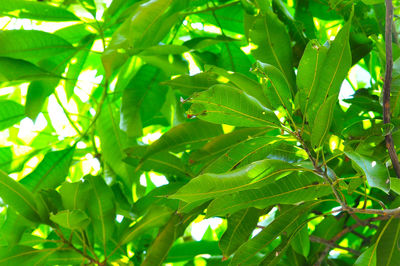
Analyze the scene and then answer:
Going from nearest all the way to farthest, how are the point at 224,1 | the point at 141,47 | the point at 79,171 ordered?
1. the point at 141,47
2. the point at 224,1
3. the point at 79,171

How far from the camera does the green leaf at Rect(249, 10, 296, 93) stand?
0.93m

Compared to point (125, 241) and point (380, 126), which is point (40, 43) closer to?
point (125, 241)

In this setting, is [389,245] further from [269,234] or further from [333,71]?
[333,71]

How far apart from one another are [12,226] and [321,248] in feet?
2.41

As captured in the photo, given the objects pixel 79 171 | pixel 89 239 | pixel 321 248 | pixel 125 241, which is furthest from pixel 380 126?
pixel 79 171

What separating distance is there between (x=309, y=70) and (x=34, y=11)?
28.2 inches

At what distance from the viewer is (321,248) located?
118 cm

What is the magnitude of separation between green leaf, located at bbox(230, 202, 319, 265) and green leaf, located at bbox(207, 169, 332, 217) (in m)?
0.09

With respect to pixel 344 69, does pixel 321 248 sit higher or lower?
lower

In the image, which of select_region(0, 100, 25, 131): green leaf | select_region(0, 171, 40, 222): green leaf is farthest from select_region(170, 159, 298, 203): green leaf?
select_region(0, 100, 25, 131): green leaf

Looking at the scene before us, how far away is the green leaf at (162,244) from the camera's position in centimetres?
101

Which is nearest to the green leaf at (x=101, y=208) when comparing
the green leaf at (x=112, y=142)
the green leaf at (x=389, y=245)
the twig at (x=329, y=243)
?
the green leaf at (x=112, y=142)

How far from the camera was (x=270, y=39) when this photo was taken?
0.93 m

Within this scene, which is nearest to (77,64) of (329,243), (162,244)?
(162,244)
